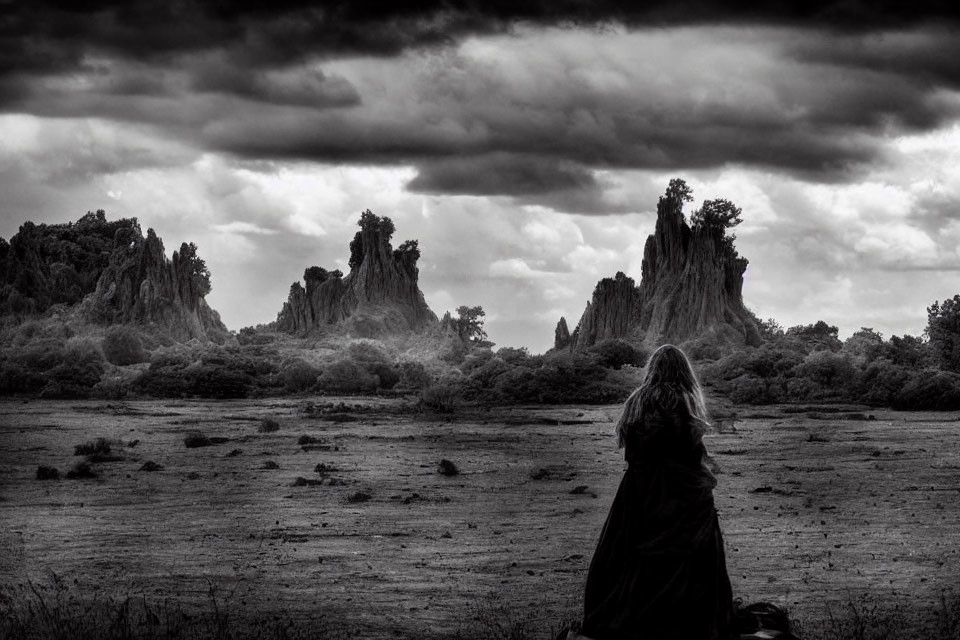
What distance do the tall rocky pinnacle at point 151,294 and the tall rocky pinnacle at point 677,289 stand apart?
4237 cm

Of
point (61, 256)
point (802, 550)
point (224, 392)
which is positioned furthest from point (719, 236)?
point (802, 550)

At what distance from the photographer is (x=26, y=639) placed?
1223 centimetres

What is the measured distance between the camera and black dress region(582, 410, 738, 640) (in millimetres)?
8977

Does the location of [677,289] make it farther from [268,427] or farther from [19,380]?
[268,427]

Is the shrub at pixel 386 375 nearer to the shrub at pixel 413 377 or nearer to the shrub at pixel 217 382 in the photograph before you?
the shrub at pixel 413 377

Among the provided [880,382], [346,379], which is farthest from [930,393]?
[346,379]

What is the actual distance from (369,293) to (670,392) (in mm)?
132663

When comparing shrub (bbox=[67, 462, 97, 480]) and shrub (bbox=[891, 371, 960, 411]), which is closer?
shrub (bbox=[67, 462, 97, 480])

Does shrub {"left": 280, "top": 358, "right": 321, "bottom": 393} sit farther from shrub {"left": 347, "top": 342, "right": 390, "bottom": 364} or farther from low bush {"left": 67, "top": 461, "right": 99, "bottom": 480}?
low bush {"left": 67, "top": 461, "right": 99, "bottom": 480}

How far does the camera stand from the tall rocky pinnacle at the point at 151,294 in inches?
4660

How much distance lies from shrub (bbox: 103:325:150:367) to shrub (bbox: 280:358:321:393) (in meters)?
24.4

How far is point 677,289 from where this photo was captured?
366 ft

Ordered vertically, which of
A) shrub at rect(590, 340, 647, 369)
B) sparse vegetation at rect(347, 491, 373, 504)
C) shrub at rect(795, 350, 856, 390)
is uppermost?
shrub at rect(590, 340, 647, 369)

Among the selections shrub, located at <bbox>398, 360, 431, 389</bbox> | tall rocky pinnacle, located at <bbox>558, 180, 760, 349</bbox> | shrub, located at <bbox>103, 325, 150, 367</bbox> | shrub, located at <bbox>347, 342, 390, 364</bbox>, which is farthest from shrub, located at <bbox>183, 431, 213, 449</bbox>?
tall rocky pinnacle, located at <bbox>558, 180, 760, 349</bbox>
